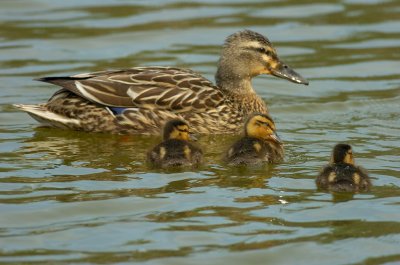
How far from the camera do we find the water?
7.11 m

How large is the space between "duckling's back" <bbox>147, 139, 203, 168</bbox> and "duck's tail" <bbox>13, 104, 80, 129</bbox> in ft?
4.92

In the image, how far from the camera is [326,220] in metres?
7.52

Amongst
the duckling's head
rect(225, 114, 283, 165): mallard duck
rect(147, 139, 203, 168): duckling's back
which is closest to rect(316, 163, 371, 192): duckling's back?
the duckling's head

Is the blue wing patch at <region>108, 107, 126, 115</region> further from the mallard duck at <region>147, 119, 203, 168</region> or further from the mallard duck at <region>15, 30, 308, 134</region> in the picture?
the mallard duck at <region>147, 119, 203, 168</region>

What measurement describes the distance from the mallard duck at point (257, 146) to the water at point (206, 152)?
0.11 meters

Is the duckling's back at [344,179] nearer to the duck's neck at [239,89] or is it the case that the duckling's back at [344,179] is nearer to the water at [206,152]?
the water at [206,152]

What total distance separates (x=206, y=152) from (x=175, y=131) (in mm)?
645

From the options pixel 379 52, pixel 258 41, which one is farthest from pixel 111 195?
pixel 379 52

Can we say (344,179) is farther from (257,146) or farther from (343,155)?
(257,146)

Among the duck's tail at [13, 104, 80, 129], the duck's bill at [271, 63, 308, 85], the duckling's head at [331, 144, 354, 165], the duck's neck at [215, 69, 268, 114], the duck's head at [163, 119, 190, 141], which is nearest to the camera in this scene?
the duckling's head at [331, 144, 354, 165]

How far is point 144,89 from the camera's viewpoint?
10.3 m

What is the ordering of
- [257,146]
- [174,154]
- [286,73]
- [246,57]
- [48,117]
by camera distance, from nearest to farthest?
[174,154], [257,146], [48,117], [246,57], [286,73]

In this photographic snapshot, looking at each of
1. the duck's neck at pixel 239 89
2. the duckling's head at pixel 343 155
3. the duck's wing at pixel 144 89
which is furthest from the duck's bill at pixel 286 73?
the duckling's head at pixel 343 155

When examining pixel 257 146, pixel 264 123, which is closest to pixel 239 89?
pixel 264 123
